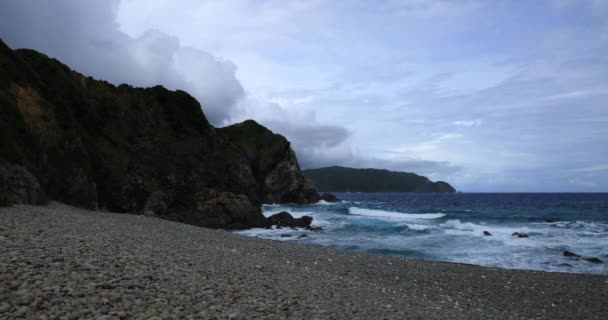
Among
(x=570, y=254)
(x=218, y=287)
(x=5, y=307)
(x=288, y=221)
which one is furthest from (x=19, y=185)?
(x=570, y=254)

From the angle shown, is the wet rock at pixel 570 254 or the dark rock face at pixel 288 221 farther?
the dark rock face at pixel 288 221

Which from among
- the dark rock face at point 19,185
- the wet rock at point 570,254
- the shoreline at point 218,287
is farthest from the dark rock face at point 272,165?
the shoreline at point 218,287

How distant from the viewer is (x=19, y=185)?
731 inches

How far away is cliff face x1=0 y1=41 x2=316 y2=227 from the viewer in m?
22.7

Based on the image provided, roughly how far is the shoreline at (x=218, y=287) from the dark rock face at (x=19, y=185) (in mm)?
3436

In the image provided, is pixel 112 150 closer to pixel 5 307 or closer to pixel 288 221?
pixel 288 221

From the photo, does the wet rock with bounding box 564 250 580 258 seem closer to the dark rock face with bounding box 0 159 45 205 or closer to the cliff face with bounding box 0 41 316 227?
the cliff face with bounding box 0 41 316 227

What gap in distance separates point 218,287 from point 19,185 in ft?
53.8

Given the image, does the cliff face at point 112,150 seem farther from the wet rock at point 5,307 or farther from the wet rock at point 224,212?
the wet rock at point 5,307

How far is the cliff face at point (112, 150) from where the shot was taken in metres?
22.7

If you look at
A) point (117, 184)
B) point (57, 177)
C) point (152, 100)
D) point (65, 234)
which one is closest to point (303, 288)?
point (65, 234)

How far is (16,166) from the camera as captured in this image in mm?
18875

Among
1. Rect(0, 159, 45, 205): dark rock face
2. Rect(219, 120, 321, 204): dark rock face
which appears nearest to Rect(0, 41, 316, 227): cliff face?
Rect(0, 159, 45, 205): dark rock face

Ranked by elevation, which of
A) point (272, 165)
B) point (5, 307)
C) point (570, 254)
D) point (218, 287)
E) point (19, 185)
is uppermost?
point (272, 165)
